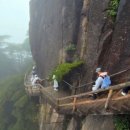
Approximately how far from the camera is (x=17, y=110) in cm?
3106

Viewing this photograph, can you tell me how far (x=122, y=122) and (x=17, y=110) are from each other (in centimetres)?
1978

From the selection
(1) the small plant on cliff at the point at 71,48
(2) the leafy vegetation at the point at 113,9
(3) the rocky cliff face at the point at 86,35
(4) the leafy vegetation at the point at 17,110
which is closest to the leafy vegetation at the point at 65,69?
(3) the rocky cliff face at the point at 86,35

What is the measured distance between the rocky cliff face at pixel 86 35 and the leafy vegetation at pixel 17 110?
4.11m

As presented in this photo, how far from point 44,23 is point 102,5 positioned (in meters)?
12.5

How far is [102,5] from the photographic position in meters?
16.1

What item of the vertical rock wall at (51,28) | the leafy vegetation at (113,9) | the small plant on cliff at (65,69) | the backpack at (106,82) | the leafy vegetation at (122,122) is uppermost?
the vertical rock wall at (51,28)

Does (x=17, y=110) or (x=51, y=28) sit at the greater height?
(x=51, y=28)

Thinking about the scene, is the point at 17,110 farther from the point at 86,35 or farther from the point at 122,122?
the point at 122,122

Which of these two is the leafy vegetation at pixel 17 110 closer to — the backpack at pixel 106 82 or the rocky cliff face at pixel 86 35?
the rocky cliff face at pixel 86 35

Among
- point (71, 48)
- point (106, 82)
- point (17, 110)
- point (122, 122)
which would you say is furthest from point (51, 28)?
point (122, 122)

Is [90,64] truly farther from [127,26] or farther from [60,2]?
[60,2]

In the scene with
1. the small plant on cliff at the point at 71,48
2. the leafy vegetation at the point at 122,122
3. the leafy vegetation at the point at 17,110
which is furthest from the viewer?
the leafy vegetation at the point at 17,110

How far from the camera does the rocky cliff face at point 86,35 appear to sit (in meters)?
14.0

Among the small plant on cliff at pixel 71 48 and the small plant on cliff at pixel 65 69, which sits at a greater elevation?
the small plant on cliff at pixel 71 48
